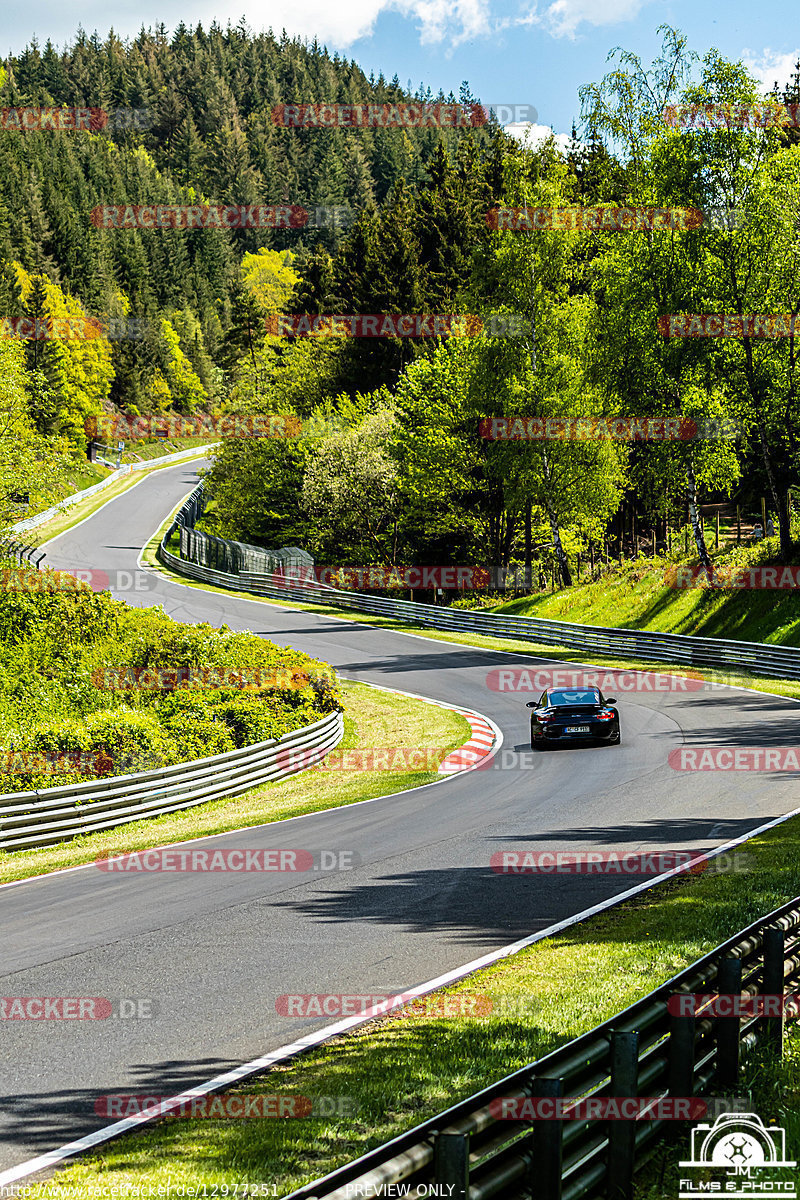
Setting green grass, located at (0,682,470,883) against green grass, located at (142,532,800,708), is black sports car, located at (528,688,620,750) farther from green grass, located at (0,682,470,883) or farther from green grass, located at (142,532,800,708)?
green grass, located at (142,532,800,708)

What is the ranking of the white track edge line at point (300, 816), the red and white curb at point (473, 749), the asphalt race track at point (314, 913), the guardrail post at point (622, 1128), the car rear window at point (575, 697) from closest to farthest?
1. the guardrail post at point (622, 1128)
2. the asphalt race track at point (314, 913)
3. the white track edge line at point (300, 816)
4. the red and white curb at point (473, 749)
5. the car rear window at point (575, 697)

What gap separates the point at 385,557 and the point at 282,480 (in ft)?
33.9

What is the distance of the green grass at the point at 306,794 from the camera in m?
15.1

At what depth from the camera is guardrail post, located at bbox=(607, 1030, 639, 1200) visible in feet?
15.5

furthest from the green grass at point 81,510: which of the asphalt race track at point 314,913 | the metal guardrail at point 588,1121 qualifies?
the metal guardrail at point 588,1121

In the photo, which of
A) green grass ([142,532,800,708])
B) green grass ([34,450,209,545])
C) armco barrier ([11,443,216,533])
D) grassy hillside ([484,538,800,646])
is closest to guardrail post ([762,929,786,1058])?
green grass ([142,532,800,708])

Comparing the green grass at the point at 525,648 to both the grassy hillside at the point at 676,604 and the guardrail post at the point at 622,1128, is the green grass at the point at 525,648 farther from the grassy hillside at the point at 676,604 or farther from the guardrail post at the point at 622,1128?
the guardrail post at the point at 622,1128

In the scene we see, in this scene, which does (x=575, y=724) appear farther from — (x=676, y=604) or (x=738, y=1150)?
(x=738, y=1150)

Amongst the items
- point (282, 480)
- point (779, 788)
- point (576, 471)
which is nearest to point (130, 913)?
point (779, 788)

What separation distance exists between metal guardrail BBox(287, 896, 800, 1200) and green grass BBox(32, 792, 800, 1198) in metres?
0.33

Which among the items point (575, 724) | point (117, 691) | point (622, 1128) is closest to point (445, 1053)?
point (622, 1128)

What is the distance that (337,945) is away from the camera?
916cm

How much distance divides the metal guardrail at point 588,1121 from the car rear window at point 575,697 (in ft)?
49.5

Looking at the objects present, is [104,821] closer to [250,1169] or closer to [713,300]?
[250,1169]
